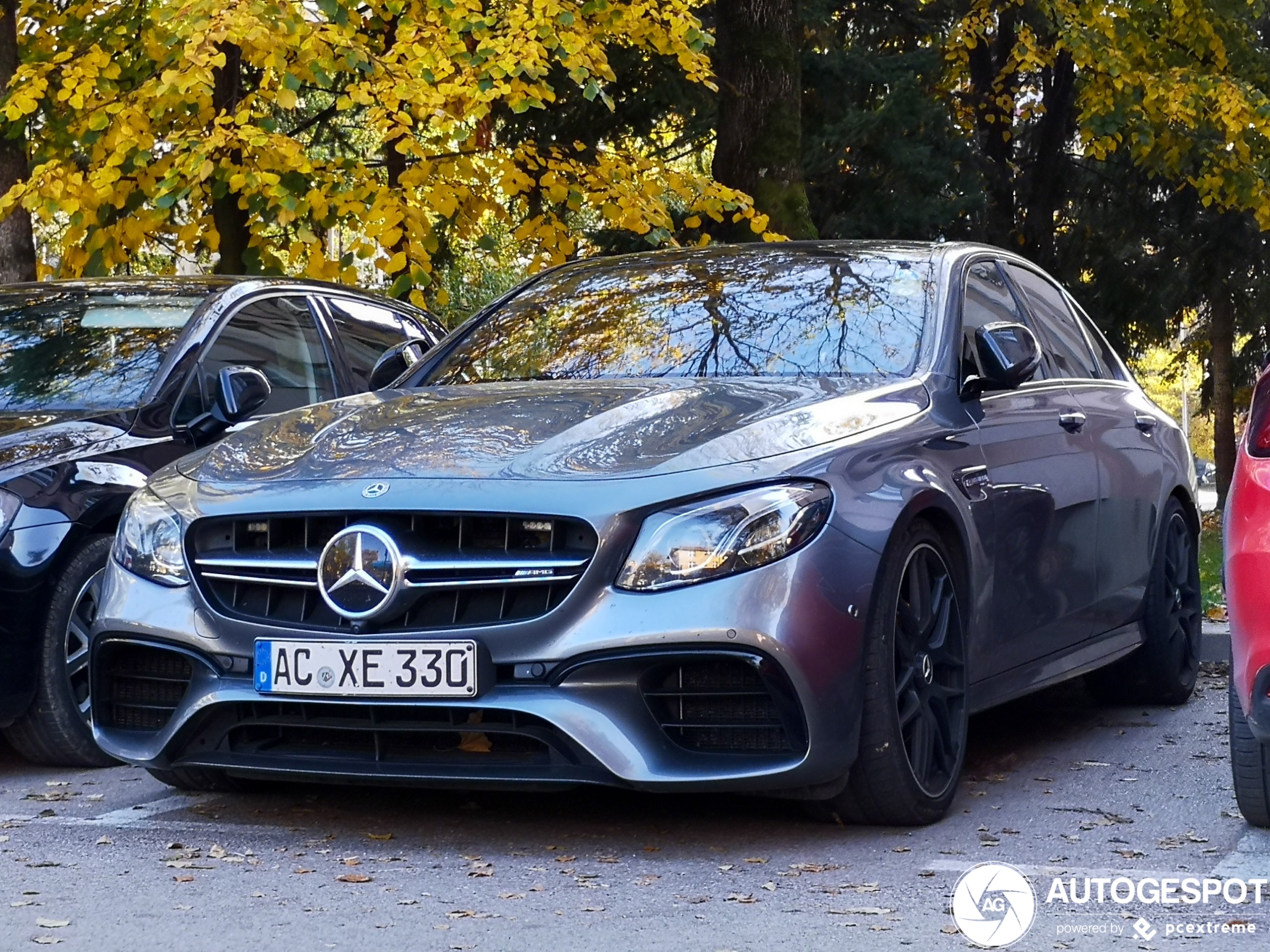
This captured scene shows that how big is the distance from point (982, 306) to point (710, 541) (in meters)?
1.99

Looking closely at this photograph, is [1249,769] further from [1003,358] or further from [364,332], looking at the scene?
[364,332]

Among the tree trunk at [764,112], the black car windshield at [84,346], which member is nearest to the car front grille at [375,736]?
the black car windshield at [84,346]

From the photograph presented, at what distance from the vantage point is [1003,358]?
5.36 meters

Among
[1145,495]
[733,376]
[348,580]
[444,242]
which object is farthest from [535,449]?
[444,242]

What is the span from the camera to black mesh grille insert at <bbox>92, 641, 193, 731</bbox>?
488 centimetres

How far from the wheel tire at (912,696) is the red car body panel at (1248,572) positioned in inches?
31.7

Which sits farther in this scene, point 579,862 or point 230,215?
point 230,215

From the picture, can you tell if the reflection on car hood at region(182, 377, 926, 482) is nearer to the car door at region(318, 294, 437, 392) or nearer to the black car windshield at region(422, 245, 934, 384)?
the black car windshield at region(422, 245, 934, 384)

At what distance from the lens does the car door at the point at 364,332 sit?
7.51 m

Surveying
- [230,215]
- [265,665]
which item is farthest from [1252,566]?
[230,215]

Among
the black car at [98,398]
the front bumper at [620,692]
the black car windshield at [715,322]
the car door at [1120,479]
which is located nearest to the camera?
the front bumper at [620,692]

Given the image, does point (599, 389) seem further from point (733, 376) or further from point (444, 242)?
point (444, 242)

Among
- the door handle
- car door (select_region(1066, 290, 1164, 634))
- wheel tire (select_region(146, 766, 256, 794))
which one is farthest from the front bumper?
car door (select_region(1066, 290, 1164, 634))

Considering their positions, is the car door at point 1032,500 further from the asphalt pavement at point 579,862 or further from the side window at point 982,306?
the asphalt pavement at point 579,862
